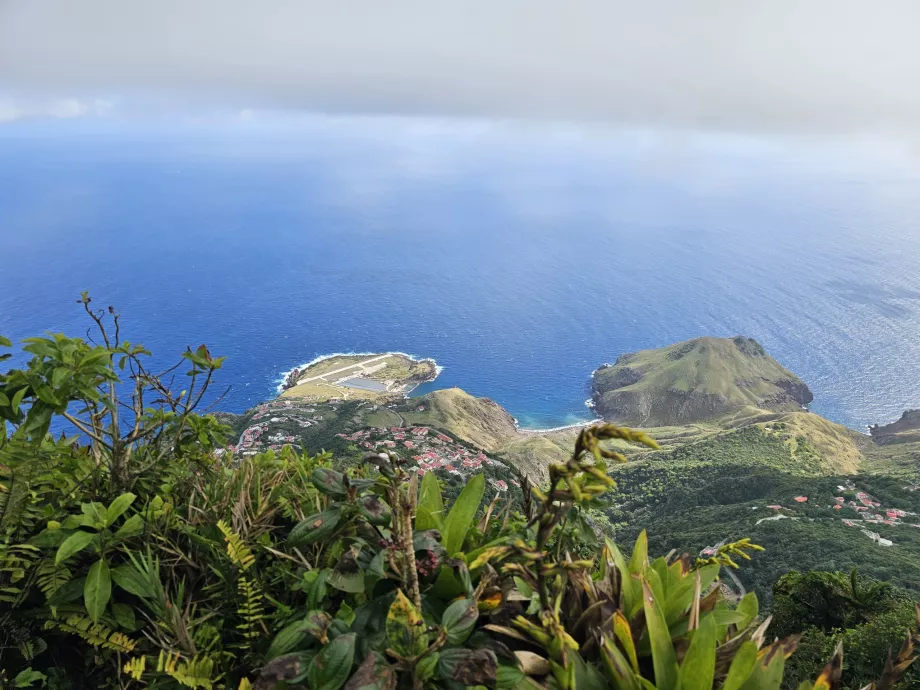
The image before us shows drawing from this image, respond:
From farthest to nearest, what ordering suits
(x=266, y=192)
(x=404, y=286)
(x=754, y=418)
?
(x=266, y=192) < (x=404, y=286) < (x=754, y=418)

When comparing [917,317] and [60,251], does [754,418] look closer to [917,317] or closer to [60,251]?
[917,317]

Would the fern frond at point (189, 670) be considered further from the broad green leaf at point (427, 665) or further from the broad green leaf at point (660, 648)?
the broad green leaf at point (660, 648)

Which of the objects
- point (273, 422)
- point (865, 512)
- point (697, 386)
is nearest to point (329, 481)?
point (865, 512)

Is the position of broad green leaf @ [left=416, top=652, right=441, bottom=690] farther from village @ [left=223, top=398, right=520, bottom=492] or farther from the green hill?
the green hill

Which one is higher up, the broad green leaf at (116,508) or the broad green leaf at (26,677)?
the broad green leaf at (116,508)

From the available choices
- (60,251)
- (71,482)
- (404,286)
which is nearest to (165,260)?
(60,251)

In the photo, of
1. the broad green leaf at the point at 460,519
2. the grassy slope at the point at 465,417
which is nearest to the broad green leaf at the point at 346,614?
the broad green leaf at the point at 460,519

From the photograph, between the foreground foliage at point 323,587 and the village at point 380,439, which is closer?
the foreground foliage at point 323,587

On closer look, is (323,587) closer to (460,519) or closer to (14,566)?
(460,519)
